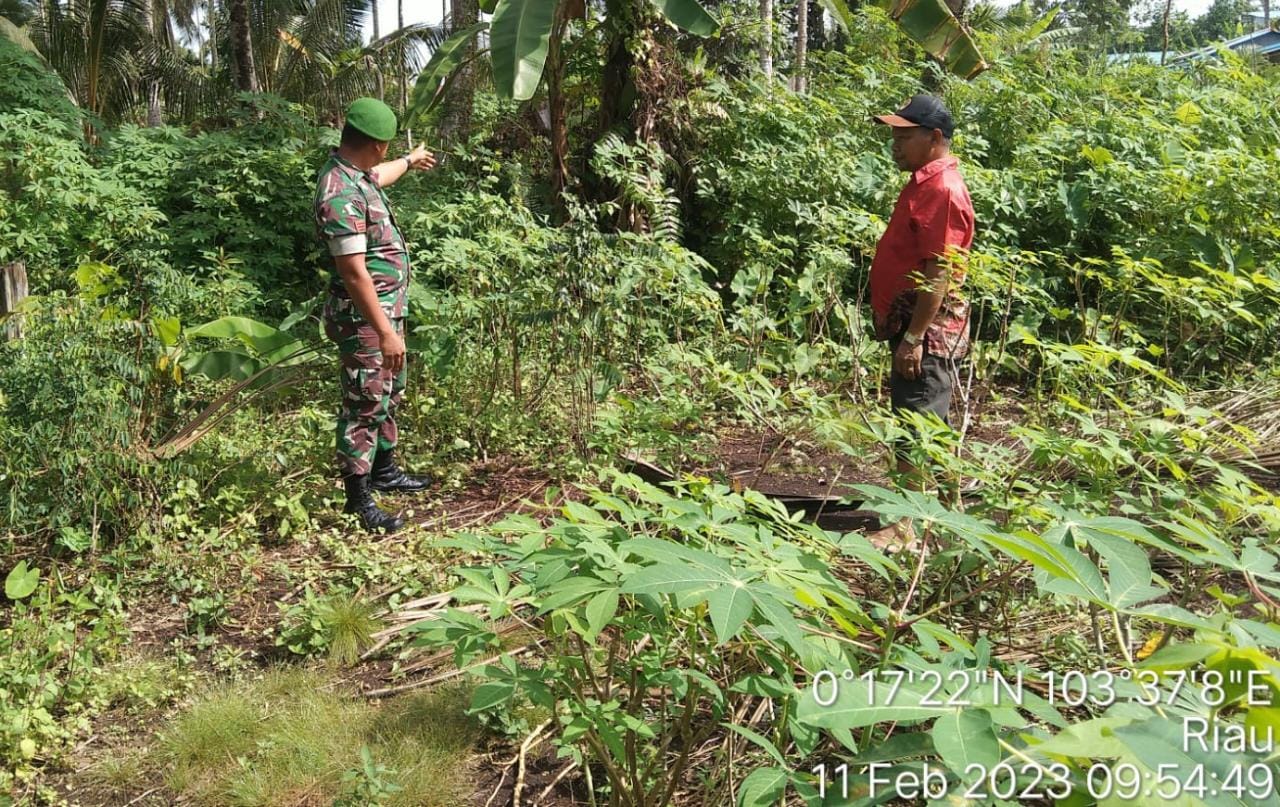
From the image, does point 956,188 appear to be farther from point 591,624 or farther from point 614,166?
point 614,166

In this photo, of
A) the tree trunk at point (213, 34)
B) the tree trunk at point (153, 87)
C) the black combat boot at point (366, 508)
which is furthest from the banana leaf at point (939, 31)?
the tree trunk at point (213, 34)

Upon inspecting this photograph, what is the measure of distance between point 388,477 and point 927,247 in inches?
102

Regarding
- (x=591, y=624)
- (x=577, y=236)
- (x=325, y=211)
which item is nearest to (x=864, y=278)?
(x=577, y=236)

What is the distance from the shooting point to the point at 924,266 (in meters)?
3.70

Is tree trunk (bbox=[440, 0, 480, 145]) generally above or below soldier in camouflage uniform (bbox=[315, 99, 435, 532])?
above

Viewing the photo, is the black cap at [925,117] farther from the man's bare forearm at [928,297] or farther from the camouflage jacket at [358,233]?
the camouflage jacket at [358,233]

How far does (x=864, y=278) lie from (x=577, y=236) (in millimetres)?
2737

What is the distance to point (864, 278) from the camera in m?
6.59

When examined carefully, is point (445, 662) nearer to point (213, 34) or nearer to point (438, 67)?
point (438, 67)

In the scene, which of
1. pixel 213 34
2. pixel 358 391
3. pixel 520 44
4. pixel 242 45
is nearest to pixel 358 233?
pixel 358 391

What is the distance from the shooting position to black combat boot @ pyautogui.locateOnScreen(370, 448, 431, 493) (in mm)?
4359

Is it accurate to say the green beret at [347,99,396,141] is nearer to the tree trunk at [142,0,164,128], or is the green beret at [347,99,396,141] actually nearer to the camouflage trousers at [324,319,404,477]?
the camouflage trousers at [324,319,404,477]

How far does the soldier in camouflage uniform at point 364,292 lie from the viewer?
149 inches

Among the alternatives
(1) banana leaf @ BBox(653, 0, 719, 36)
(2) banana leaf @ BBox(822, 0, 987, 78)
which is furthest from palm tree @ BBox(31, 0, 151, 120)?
(2) banana leaf @ BBox(822, 0, 987, 78)
